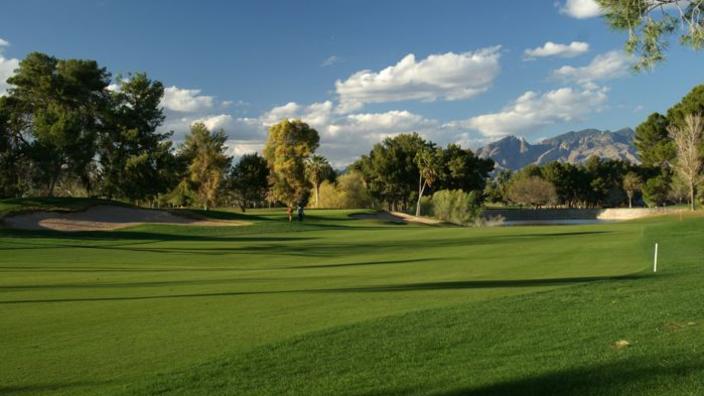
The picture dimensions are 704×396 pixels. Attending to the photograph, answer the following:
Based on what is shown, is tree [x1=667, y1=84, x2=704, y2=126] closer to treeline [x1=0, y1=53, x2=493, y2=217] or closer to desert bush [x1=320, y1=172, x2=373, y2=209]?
desert bush [x1=320, y1=172, x2=373, y2=209]

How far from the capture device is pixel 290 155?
8969 centimetres

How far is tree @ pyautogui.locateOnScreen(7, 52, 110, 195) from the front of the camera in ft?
164

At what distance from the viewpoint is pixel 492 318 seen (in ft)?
32.7

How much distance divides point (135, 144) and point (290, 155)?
32856mm

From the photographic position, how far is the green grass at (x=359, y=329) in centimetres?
668

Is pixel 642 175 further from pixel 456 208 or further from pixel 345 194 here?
pixel 345 194

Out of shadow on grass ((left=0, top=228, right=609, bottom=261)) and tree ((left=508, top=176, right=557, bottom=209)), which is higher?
tree ((left=508, top=176, right=557, bottom=209))

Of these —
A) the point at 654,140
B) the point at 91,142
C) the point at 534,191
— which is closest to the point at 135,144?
the point at 91,142

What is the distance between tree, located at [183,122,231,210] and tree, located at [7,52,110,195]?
1401 cm

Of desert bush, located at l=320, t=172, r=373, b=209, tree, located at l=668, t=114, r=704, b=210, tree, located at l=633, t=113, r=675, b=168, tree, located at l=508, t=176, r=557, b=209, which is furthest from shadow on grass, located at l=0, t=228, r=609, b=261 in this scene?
tree, located at l=508, t=176, r=557, b=209

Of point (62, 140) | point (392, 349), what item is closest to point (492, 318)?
point (392, 349)

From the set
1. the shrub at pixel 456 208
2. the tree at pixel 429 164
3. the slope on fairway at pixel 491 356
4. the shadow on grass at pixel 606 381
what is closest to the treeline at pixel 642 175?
the shrub at pixel 456 208

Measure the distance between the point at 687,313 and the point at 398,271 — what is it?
32.4ft

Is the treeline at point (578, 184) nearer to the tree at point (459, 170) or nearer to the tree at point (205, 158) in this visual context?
the tree at point (459, 170)
